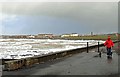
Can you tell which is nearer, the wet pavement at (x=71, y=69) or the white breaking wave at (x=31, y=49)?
the wet pavement at (x=71, y=69)

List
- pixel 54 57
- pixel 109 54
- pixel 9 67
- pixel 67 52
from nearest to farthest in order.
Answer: pixel 9 67, pixel 54 57, pixel 109 54, pixel 67 52

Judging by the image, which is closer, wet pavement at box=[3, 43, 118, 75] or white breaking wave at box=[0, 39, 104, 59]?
wet pavement at box=[3, 43, 118, 75]

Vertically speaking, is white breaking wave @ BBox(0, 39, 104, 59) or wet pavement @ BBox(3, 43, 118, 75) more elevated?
wet pavement @ BBox(3, 43, 118, 75)

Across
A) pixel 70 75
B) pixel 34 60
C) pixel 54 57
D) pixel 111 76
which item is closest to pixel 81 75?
pixel 70 75

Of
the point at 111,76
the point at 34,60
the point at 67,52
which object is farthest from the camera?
the point at 67,52

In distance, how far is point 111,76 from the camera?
12.0 metres

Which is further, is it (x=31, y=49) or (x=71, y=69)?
(x=31, y=49)

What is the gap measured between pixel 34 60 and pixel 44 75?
592cm

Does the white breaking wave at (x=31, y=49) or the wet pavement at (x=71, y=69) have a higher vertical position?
the wet pavement at (x=71, y=69)

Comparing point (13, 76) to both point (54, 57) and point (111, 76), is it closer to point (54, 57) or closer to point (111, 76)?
point (111, 76)

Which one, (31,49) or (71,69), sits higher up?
(71,69)

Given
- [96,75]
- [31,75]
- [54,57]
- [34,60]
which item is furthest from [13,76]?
[54,57]

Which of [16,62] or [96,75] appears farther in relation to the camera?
[16,62]

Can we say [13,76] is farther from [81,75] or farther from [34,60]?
[34,60]
